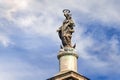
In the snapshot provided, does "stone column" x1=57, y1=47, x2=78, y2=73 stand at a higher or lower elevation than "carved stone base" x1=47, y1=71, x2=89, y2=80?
higher

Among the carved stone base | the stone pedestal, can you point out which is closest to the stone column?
the stone pedestal

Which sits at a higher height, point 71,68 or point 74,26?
point 74,26

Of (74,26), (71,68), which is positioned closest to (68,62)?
(71,68)

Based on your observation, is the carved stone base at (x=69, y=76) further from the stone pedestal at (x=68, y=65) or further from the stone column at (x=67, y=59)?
the stone column at (x=67, y=59)

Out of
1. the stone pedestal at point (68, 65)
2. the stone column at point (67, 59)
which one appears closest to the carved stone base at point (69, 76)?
the stone pedestal at point (68, 65)

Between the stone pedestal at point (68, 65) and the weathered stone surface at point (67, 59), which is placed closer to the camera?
the stone pedestal at point (68, 65)

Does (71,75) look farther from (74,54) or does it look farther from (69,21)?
(69,21)

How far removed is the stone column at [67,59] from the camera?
108 ft

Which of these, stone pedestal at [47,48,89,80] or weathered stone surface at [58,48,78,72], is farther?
weathered stone surface at [58,48,78,72]

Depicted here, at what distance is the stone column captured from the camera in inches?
1294

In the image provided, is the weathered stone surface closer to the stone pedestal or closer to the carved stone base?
the stone pedestal

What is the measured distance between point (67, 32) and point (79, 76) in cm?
367

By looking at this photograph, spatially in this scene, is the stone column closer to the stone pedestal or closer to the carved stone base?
the stone pedestal

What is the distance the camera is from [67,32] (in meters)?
34.4
